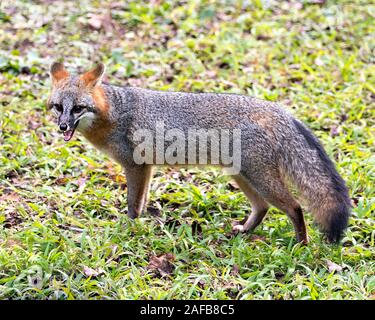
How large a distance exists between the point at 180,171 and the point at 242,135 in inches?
71.5

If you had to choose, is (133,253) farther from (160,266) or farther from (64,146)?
(64,146)

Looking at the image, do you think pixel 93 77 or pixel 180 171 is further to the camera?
pixel 180 171

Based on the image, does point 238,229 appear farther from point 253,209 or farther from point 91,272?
point 91,272

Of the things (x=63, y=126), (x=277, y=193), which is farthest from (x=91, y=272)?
(x=277, y=193)

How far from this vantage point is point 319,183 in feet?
21.9

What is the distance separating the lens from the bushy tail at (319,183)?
6.44m

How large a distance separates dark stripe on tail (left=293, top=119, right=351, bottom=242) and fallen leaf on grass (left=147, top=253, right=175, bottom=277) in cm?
159

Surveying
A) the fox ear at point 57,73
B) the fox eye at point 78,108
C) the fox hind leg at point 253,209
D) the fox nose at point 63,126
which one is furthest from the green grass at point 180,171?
the fox ear at point 57,73

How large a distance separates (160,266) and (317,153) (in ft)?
6.68

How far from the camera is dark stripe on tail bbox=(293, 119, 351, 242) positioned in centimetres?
639

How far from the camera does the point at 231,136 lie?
6902 millimetres

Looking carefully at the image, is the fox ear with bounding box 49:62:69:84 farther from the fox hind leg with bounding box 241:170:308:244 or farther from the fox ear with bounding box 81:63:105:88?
the fox hind leg with bounding box 241:170:308:244
